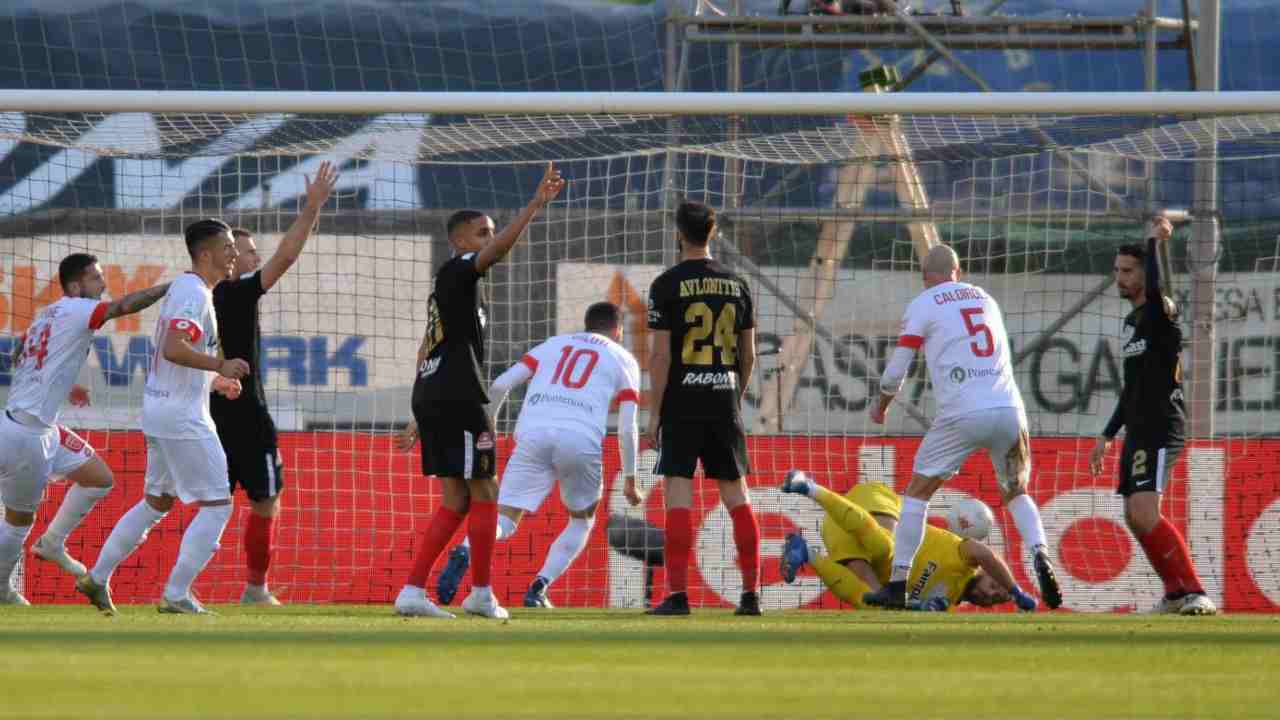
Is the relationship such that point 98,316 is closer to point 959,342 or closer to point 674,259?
point 959,342

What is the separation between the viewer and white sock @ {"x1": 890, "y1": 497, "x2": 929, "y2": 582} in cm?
923

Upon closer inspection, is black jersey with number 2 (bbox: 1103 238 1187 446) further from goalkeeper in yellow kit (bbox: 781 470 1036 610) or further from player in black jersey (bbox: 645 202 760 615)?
player in black jersey (bbox: 645 202 760 615)

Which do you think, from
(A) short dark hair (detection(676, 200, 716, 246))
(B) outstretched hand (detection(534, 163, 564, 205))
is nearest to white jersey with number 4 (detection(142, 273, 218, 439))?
(B) outstretched hand (detection(534, 163, 564, 205))

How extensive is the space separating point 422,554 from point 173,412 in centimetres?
125

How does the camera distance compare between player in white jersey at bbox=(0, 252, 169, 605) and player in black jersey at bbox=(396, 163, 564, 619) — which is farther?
player in white jersey at bbox=(0, 252, 169, 605)

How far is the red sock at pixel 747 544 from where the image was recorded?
8.80m

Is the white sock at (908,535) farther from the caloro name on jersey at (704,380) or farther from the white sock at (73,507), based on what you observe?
the white sock at (73,507)

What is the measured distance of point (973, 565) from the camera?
31.7ft

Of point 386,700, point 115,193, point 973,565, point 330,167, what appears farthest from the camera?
point 115,193

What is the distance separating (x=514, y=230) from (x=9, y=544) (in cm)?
335

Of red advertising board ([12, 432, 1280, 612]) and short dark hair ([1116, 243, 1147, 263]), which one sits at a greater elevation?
short dark hair ([1116, 243, 1147, 263])

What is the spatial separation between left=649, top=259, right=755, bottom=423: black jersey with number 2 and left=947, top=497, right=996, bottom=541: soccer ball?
184cm

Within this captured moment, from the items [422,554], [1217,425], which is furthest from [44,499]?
[1217,425]

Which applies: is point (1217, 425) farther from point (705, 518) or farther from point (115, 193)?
point (115, 193)
